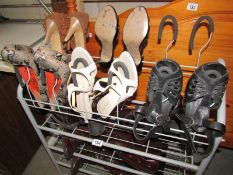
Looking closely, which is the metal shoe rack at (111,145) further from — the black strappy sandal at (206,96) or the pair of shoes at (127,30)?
the pair of shoes at (127,30)

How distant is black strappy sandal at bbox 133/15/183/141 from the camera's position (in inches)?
27.3

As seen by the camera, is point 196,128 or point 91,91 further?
point 91,91

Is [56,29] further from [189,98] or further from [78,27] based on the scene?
[189,98]

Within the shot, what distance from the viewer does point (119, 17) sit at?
101cm

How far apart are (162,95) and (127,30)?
38 cm

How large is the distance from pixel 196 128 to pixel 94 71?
45cm

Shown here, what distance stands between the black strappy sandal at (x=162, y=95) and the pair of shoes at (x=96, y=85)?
3.2 inches

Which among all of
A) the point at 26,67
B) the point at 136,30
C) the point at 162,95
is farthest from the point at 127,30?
the point at 26,67

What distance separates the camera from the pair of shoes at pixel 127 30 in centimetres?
88

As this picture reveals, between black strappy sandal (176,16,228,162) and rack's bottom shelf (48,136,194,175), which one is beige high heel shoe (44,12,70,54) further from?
black strappy sandal (176,16,228,162)

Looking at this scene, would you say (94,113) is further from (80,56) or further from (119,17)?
(119,17)

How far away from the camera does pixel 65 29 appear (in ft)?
3.41

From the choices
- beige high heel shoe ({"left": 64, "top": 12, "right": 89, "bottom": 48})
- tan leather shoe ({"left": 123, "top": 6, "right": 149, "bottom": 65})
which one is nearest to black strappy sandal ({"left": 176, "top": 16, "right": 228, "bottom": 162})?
tan leather shoe ({"left": 123, "top": 6, "right": 149, "bottom": 65})

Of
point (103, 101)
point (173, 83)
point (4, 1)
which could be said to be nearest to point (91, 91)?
point (103, 101)
